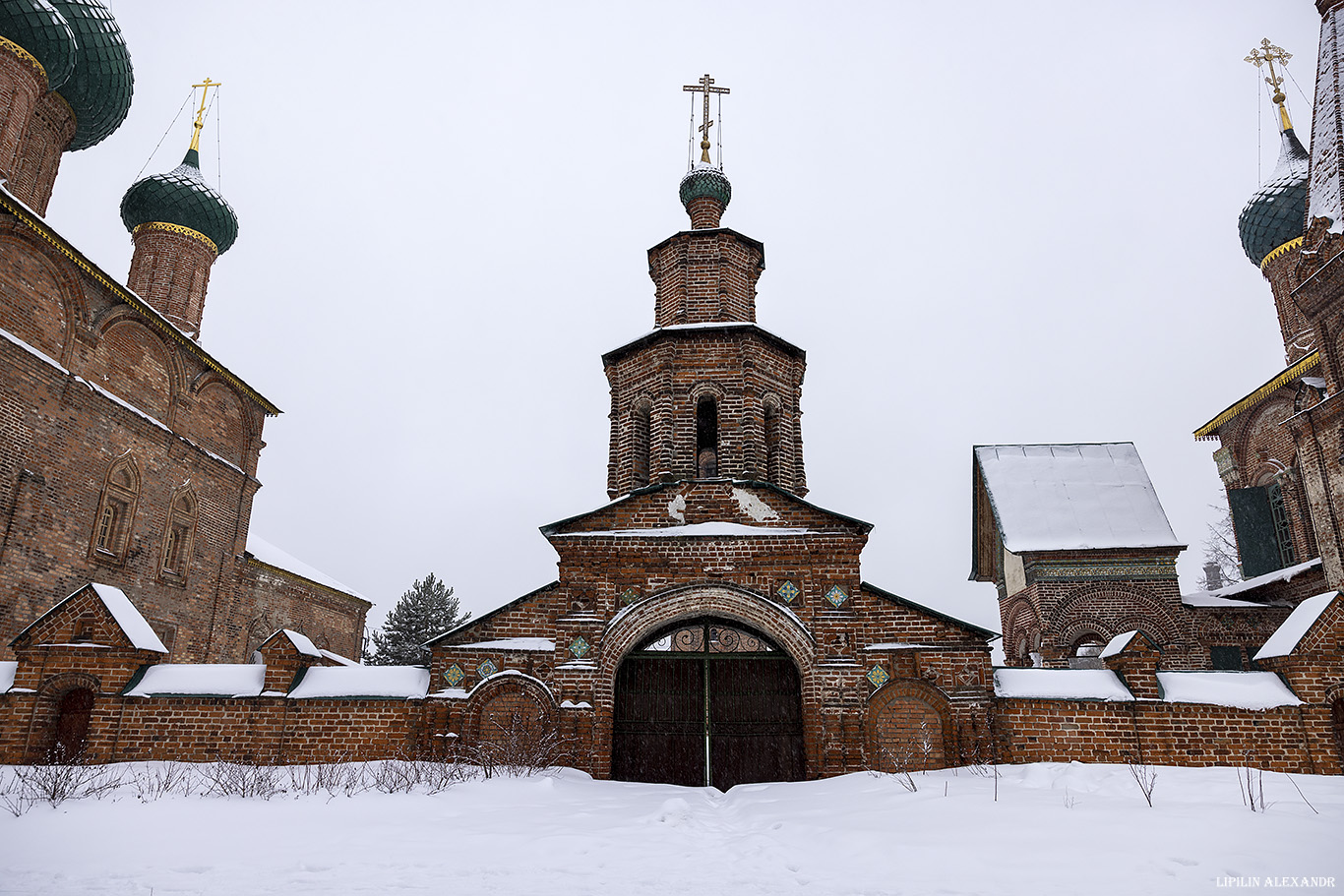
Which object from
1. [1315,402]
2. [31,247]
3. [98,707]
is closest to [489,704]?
[98,707]

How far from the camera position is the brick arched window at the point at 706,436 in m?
12.6

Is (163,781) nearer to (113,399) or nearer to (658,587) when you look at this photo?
(658,587)

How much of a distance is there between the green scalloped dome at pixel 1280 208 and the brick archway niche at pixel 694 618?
1866 centimetres

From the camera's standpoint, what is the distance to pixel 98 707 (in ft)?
30.7

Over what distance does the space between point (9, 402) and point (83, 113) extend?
851 cm

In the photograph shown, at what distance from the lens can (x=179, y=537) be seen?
1684 centimetres

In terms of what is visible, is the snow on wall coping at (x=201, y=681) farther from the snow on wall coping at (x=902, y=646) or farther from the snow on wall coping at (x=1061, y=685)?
the snow on wall coping at (x=1061, y=685)

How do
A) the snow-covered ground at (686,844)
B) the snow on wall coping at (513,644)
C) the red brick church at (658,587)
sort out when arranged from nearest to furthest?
the snow-covered ground at (686,844) < the red brick church at (658,587) < the snow on wall coping at (513,644)

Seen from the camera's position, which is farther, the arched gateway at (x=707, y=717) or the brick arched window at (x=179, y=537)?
the brick arched window at (x=179, y=537)

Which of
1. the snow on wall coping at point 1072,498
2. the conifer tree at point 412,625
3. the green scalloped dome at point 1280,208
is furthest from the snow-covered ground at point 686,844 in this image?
the conifer tree at point 412,625

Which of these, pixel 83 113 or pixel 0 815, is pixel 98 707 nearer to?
pixel 0 815

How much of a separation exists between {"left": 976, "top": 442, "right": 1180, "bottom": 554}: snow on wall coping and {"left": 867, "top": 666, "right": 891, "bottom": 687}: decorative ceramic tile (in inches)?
334

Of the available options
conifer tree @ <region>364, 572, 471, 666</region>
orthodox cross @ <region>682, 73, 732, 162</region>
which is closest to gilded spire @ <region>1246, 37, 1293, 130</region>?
orthodox cross @ <region>682, 73, 732, 162</region>

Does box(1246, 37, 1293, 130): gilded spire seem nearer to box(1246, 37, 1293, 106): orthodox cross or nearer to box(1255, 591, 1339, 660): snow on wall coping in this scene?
box(1246, 37, 1293, 106): orthodox cross
